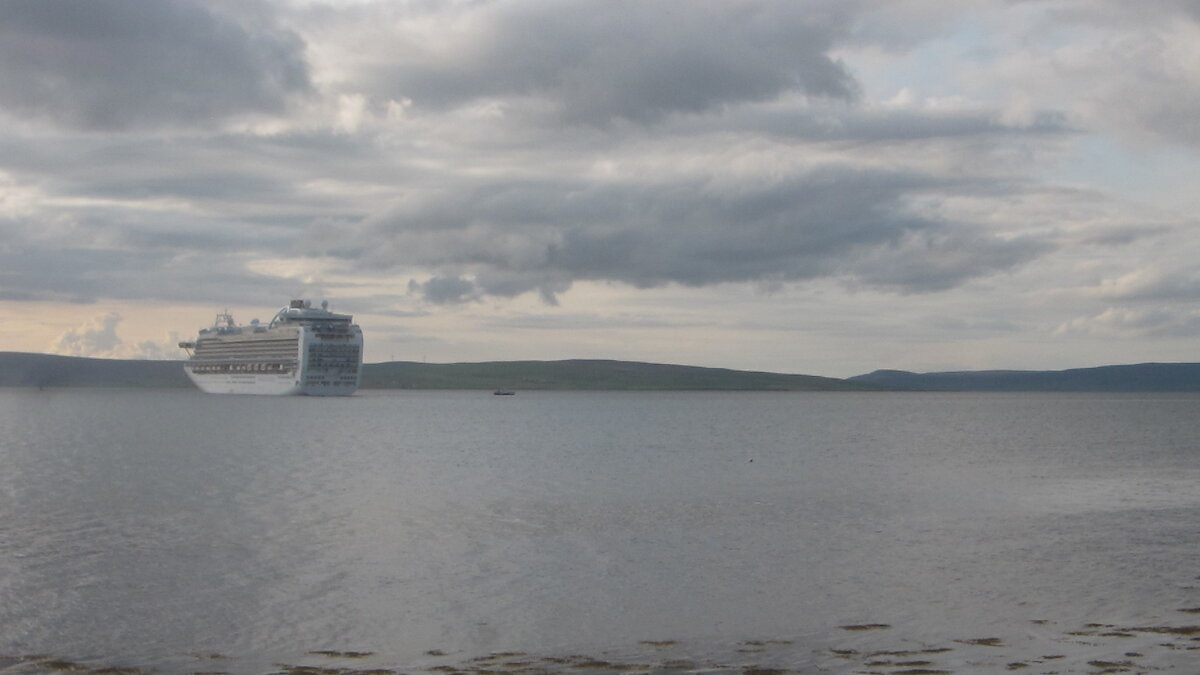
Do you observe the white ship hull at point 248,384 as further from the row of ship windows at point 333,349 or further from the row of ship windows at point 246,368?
the row of ship windows at point 333,349

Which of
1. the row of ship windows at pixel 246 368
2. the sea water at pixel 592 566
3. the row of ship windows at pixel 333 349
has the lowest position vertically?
the sea water at pixel 592 566

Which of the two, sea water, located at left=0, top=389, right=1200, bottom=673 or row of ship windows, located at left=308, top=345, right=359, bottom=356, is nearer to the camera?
sea water, located at left=0, top=389, right=1200, bottom=673

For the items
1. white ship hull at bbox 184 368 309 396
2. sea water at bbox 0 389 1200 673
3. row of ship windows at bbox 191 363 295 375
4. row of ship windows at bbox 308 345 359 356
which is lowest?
sea water at bbox 0 389 1200 673

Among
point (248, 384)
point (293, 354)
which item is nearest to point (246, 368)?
point (248, 384)

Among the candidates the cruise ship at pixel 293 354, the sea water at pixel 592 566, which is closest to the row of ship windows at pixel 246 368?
the cruise ship at pixel 293 354

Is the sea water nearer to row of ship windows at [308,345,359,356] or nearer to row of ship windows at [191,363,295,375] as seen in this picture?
row of ship windows at [308,345,359,356]

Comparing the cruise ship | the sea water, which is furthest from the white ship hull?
the sea water
